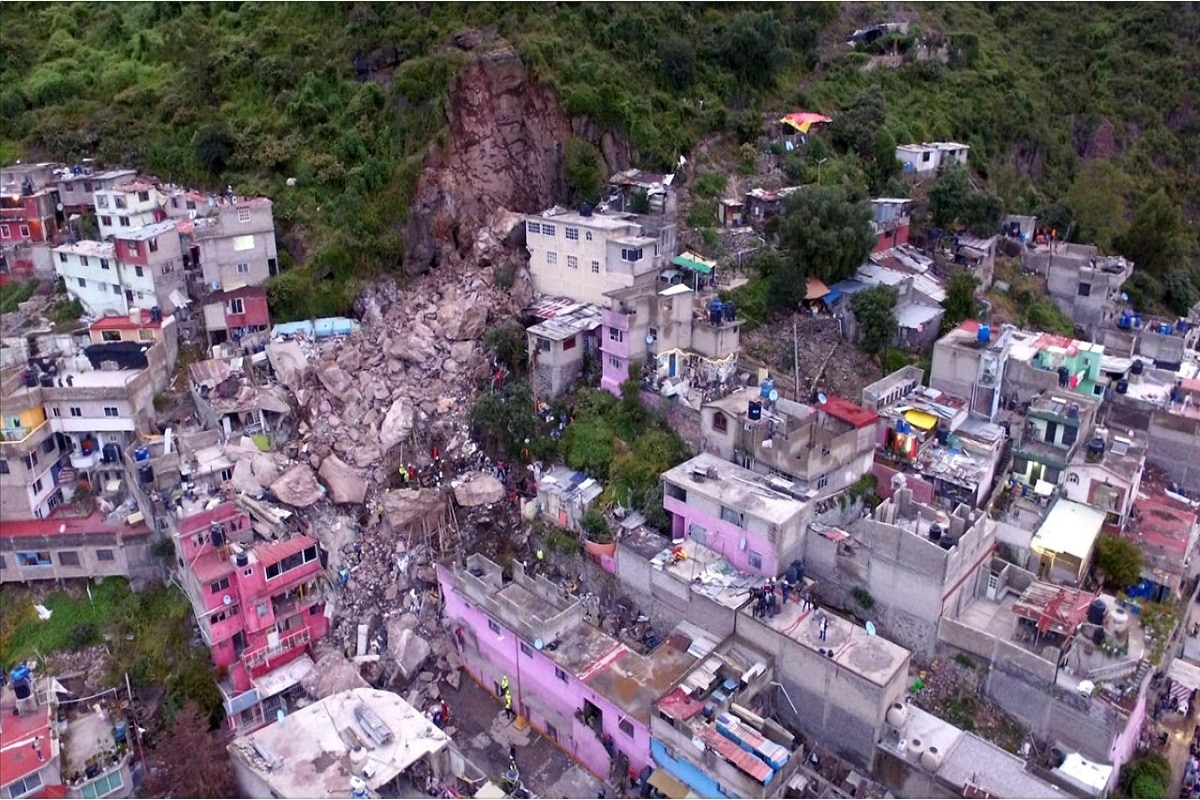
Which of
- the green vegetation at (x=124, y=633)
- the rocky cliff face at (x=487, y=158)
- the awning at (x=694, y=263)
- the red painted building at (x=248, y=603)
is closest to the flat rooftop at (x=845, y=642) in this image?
the red painted building at (x=248, y=603)

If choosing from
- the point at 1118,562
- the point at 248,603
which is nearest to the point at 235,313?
the point at 248,603

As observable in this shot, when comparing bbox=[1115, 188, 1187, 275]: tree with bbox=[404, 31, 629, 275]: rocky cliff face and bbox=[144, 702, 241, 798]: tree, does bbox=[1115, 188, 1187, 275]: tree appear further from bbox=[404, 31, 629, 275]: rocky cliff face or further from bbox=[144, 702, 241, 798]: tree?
bbox=[144, 702, 241, 798]: tree

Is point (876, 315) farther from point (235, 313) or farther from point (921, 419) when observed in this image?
point (235, 313)

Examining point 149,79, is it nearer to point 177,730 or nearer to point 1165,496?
point 177,730

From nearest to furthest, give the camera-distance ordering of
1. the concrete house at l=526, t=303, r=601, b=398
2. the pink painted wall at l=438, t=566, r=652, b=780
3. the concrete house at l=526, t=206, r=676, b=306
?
the pink painted wall at l=438, t=566, r=652, b=780
the concrete house at l=526, t=303, r=601, b=398
the concrete house at l=526, t=206, r=676, b=306

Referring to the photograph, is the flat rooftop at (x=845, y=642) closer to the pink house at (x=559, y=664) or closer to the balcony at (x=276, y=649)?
the pink house at (x=559, y=664)

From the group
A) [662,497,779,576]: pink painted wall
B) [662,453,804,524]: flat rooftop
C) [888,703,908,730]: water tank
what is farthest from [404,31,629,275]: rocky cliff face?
[888,703,908,730]: water tank
